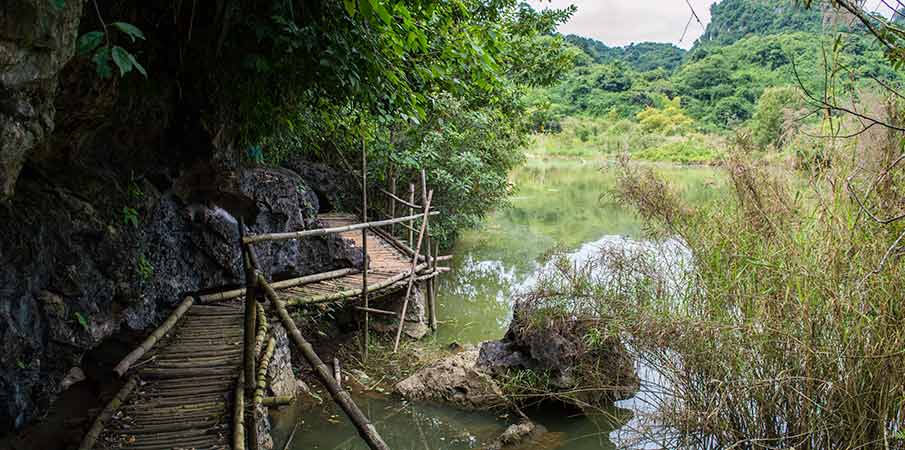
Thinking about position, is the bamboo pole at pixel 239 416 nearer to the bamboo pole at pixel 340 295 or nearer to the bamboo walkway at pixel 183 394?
the bamboo walkway at pixel 183 394

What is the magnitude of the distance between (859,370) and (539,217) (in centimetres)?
1392

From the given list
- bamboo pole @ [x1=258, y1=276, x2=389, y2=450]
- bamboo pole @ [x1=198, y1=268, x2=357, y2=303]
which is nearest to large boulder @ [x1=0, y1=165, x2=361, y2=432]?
bamboo pole @ [x1=198, y1=268, x2=357, y2=303]

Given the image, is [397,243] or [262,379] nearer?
[262,379]

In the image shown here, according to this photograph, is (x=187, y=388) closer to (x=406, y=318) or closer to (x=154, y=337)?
(x=154, y=337)

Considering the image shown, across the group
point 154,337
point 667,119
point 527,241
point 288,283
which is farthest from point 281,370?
point 667,119

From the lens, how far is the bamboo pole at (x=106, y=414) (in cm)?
265

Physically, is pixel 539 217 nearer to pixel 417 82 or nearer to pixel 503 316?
pixel 503 316

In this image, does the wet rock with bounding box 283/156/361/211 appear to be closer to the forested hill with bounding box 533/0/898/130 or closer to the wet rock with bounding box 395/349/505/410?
the wet rock with bounding box 395/349/505/410

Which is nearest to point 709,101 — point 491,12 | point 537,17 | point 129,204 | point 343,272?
point 537,17

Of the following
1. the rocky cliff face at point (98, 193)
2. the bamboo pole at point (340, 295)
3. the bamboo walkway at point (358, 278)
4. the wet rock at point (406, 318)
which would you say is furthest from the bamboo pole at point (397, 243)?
the rocky cliff face at point (98, 193)

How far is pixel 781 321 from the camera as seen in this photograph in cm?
335

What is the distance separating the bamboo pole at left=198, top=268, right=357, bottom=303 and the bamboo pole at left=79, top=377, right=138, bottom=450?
133 centimetres

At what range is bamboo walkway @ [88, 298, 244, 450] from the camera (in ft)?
9.25

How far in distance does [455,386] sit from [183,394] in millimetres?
2852
